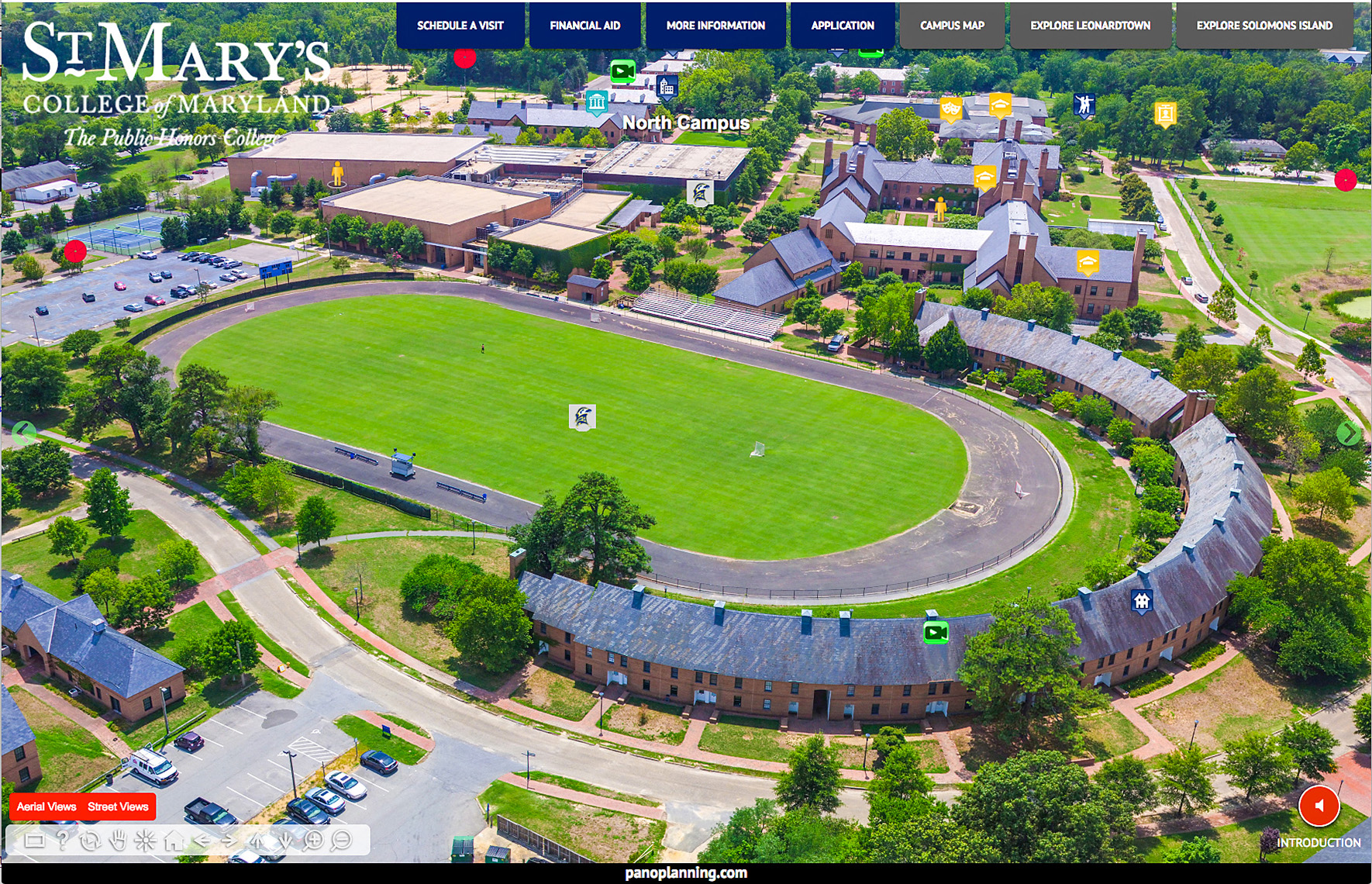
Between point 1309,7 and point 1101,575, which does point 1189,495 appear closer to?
point 1101,575

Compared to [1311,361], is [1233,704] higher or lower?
lower

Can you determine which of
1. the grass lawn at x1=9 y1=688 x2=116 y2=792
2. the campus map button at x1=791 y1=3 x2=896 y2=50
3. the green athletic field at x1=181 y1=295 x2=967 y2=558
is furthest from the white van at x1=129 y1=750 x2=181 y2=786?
the campus map button at x1=791 y1=3 x2=896 y2=50

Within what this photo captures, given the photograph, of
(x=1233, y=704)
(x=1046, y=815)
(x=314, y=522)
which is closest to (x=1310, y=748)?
(x=1233, y=704)

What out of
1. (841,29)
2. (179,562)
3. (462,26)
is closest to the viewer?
(179,562)

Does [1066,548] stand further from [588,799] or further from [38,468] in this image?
[38,468]

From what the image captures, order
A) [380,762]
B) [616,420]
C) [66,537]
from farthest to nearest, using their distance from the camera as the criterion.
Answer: [616,420]
[66,537]
[380,762]

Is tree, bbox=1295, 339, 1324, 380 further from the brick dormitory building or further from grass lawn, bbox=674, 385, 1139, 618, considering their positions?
the brick dormitory building

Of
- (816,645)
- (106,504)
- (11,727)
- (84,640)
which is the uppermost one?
(106,504)

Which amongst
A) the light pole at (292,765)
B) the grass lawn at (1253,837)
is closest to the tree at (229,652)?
the light pole at (292,765)
